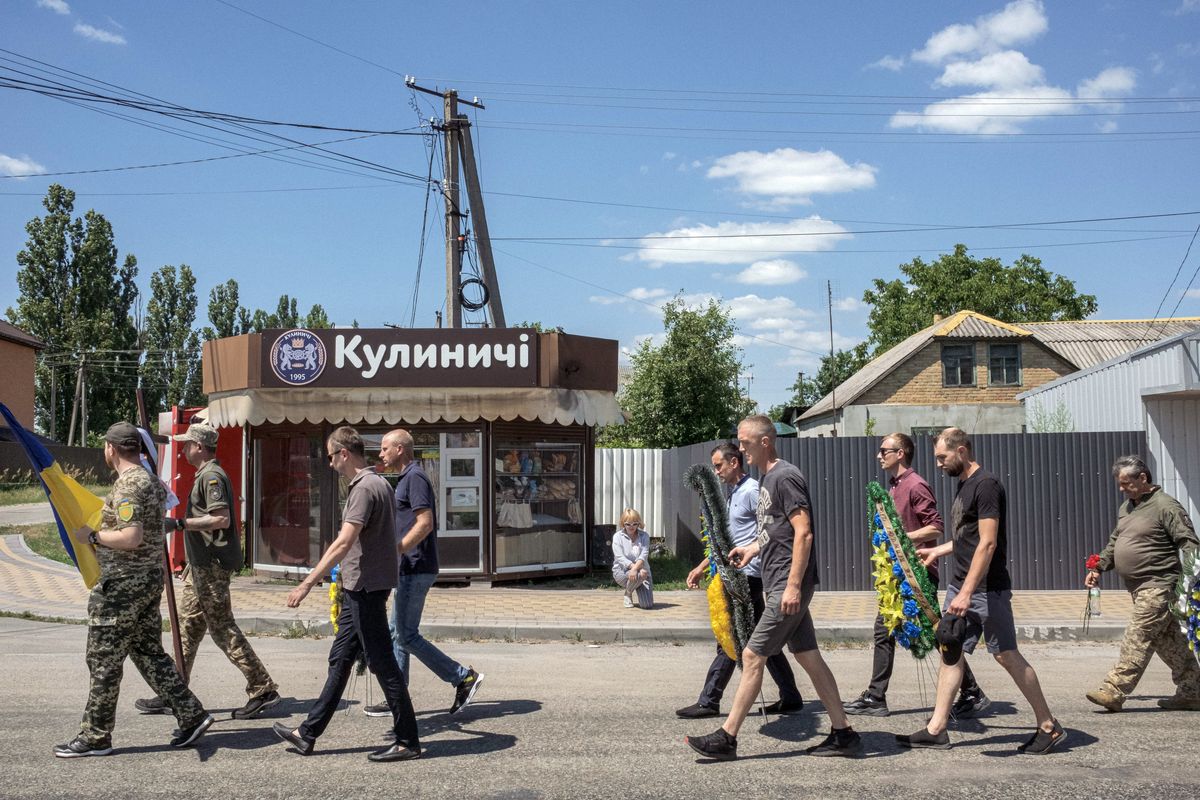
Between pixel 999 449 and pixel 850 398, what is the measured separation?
25.3 meters

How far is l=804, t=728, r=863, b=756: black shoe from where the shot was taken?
5344 millimetres

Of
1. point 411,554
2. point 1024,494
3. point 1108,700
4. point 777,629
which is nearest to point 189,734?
point 411,554

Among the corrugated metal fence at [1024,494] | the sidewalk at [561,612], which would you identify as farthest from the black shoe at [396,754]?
the corrugated metal fence at [1024,494]

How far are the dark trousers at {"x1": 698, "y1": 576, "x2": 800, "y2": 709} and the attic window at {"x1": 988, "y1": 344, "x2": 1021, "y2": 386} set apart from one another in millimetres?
34380

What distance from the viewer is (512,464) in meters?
13.8

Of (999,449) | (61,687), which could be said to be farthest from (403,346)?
(999,449)

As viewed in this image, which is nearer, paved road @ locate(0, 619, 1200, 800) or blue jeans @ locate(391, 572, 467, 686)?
paved road @ locate(0, 619, 1200, 800)

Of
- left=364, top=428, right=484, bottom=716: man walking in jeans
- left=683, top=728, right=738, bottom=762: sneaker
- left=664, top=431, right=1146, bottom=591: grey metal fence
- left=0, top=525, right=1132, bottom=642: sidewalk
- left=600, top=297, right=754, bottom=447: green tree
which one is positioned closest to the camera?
left=683, top=728, right=738, bottom=762: sneaker

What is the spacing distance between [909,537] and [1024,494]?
7.69m

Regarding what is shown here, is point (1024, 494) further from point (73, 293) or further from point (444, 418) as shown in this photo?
point (73, 293)

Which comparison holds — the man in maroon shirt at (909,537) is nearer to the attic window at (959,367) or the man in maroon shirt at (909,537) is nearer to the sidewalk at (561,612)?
the sidewalk at (561,612)

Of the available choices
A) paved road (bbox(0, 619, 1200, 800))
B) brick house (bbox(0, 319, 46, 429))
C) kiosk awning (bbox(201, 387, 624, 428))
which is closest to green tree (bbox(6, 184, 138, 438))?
brick house (bbox(0, 319, 46, 429))

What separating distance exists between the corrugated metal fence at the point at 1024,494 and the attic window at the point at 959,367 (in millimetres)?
25821

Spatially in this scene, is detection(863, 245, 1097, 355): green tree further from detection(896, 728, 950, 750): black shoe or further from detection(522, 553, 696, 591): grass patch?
detection(896, 728, 950, 750): black shoe
